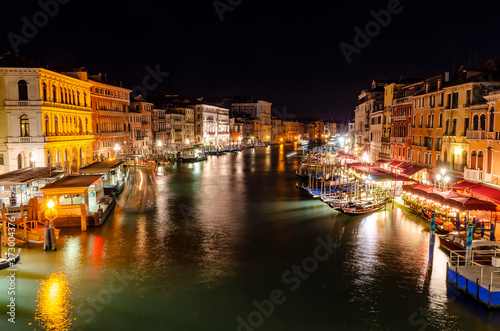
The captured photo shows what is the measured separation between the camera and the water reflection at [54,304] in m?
11.9

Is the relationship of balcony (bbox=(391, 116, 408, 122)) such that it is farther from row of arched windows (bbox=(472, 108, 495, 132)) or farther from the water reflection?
the water reflection

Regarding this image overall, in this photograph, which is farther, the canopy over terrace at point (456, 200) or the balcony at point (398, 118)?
the balcony at point (398, 118)

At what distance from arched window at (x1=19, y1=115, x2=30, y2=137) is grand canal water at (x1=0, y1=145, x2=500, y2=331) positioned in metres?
11.4

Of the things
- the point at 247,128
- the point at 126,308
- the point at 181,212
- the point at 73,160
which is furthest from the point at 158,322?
the point at 247,128

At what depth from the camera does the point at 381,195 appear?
29.3 meters

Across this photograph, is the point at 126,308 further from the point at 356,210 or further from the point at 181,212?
the point at 356,210

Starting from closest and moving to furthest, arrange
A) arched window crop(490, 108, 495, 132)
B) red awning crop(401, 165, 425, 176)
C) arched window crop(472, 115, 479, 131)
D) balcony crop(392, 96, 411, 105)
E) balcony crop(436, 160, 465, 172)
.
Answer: arched window crop(490, 108, 495, 132)
arched window crop(472, 115, 479, 131)
balcony crop(436, 160, 465, 172)
red awning crop(401, 165, 425, 176)
balcony crop(392, 96, 411, 105)

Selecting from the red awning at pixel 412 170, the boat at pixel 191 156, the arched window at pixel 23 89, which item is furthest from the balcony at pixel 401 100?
the boat at pixel 191 156

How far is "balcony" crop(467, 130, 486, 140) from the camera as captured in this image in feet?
73.7

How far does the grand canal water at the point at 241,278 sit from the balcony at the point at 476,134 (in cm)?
579

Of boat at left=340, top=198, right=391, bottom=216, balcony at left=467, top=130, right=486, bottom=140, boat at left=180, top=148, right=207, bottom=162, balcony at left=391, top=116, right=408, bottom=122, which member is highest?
balcony at left=391, top=116, right=408, bottom=122

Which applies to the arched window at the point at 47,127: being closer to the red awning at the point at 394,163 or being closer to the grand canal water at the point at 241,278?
the grand canal water at the point at 241,278

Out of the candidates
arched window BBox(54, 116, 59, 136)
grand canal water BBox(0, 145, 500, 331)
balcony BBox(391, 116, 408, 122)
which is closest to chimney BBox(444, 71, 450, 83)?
balcony BBox(391, 116, 408, 122)

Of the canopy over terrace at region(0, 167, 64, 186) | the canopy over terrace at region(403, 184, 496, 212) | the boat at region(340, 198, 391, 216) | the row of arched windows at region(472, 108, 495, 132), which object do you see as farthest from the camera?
the boat at region(340, 198, 391, 216)
